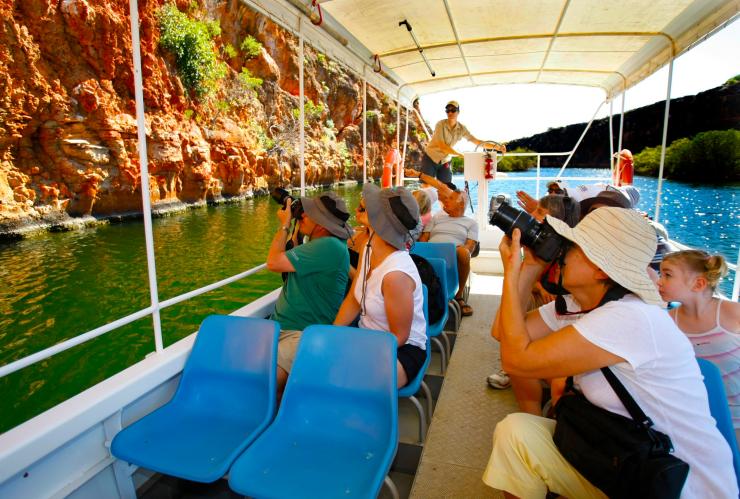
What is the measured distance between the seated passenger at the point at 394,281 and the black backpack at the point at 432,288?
37 cm

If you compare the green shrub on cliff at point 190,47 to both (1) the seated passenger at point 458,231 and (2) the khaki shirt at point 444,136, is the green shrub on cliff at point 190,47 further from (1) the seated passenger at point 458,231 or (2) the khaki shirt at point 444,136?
(1) the seated passenger at point 458,231

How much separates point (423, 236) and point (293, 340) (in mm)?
2080

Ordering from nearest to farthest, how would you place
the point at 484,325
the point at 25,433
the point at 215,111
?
the point at 25,433
the point at 484,325
the point at 215,111

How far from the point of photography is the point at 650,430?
942 mm

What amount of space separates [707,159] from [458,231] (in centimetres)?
2978

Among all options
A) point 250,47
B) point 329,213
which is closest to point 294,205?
point 329,213

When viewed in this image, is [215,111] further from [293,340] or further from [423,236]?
[293,340]

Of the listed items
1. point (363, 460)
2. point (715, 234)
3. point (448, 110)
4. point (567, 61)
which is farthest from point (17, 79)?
point (715, 234)

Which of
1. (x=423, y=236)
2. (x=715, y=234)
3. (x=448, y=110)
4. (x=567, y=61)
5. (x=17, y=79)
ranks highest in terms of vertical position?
(x=17, y=79)

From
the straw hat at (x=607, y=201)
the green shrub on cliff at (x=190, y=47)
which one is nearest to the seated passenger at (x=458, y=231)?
the straw hat at (x=607, y=201)

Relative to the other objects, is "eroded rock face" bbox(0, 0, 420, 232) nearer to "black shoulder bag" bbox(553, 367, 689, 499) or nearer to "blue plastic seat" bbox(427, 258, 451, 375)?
"blue plastic seat" bbox(427, 258, 451, 375)

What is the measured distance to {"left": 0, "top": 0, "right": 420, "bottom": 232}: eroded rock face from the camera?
40.6 ft

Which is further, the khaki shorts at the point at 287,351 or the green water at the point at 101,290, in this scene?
the green water at the point at 101,290

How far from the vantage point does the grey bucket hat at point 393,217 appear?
1.65 metres
